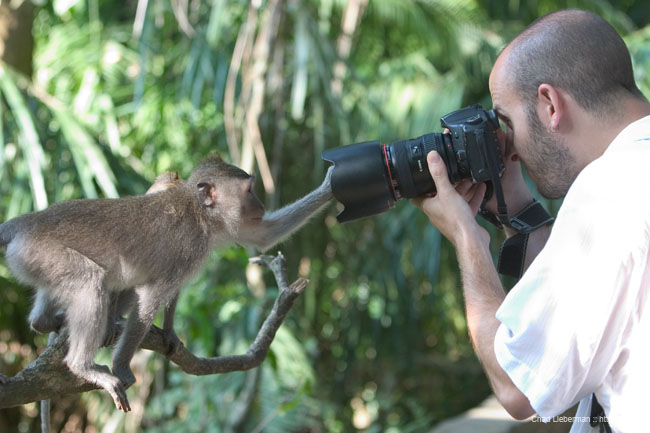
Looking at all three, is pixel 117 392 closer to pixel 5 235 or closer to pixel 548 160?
pixel 5 235

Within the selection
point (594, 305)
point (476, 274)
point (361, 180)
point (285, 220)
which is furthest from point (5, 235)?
point (594, 305)

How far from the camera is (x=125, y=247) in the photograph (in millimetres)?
2043

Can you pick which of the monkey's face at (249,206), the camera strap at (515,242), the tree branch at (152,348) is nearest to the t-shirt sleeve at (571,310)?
the camera strap at (515,242)

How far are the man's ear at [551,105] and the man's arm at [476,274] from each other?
245 mm

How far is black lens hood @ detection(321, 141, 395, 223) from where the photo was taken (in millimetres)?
1698

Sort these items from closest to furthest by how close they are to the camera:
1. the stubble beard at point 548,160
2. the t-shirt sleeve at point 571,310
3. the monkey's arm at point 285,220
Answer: the t-shirt sleeve at point 571,310 < the stubble beard at point 548,160 < the monkey's arm at point 285,220

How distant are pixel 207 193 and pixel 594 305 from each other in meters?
1.40

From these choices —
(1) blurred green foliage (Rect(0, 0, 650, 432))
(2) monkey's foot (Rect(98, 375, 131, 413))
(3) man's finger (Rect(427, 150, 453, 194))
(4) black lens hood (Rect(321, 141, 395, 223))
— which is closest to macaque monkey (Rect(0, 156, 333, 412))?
(2) monkey's foot (Rect(98, 375, 131, 413))

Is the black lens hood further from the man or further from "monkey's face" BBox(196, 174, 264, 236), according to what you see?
"monkey's face" BBox(196, 174, 264, 236)

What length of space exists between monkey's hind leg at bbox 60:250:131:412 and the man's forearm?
2.93 ft

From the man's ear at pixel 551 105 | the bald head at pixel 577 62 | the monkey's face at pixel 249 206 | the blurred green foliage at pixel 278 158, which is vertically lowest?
the blurred green foliage at pixel 278 158

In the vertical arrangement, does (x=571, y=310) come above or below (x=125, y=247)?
above

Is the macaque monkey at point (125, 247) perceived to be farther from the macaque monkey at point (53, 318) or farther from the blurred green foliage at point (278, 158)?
the blurred green foliage at point (278, 158)

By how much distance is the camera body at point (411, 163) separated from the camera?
1608 mm
